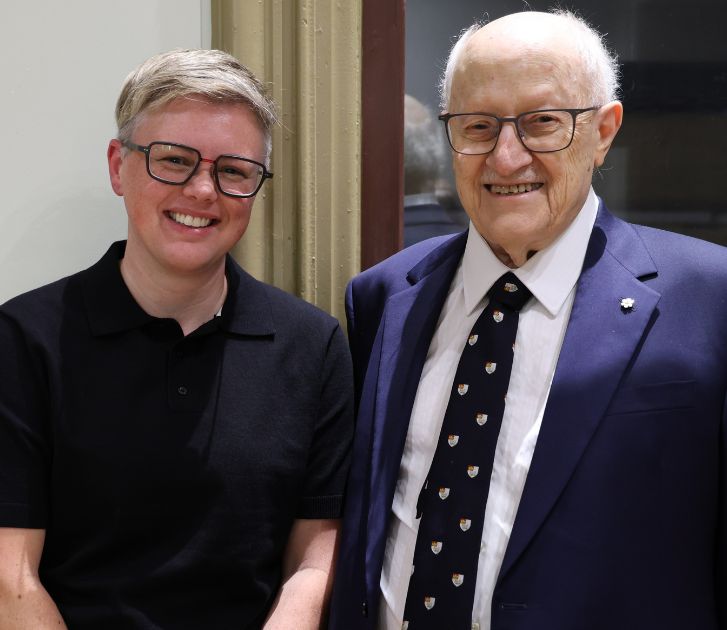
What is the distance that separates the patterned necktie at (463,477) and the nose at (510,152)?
19 centimetres

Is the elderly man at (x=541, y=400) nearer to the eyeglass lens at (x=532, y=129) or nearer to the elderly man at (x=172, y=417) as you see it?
the eyeglass lens at (x=532, y=129)

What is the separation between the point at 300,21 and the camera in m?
2.03

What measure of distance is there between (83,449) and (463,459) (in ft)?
2.05

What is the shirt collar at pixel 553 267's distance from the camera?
1669 mm

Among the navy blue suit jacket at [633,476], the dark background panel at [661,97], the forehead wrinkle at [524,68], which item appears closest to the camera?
the navy blue suit jacket at [633,476]

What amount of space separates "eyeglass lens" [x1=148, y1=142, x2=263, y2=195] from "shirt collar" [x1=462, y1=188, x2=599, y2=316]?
0.44 meters

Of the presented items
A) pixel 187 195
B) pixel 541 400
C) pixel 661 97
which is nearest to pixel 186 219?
pixel 187 195

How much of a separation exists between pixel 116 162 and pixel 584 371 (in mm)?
899

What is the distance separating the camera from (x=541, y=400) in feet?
5.32

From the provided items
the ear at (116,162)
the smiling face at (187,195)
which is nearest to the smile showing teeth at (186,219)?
the smiling face at (187,195)

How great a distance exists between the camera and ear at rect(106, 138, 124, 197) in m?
1.79

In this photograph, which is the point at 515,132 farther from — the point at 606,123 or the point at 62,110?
the point at 62,110

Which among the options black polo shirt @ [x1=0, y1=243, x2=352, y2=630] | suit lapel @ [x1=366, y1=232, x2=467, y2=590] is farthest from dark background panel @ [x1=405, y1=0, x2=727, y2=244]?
black polo shirt @ [x1=0, y1=243, x2=352, y2=630]

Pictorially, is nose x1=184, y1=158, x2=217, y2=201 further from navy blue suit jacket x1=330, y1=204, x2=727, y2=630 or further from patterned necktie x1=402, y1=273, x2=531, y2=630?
navy blue suit jacket x1=330, y1=204, x2=727, y2=630
